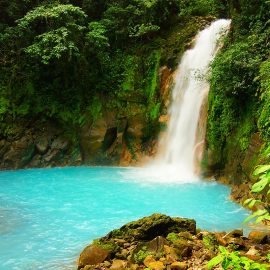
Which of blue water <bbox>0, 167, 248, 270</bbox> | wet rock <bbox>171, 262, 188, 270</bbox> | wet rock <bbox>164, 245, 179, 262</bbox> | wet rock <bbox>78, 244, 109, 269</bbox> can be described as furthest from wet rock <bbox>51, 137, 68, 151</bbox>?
wet rock <bbox>171, 262, 188, 270</bbox>

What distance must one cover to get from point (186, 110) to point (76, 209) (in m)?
6.23

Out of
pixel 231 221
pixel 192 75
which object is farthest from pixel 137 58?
pixel 231 221

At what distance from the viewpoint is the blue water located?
271 inches

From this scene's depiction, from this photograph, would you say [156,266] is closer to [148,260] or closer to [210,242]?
[148,260]

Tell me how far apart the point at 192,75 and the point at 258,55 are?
4.48 meters

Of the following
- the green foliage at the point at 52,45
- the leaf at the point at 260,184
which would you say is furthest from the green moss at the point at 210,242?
the green foliage at the point at 52,45

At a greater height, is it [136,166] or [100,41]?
[100,41]

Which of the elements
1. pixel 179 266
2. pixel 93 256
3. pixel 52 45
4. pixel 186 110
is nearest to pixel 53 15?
pixel 52 45

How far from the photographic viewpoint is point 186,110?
13969mm

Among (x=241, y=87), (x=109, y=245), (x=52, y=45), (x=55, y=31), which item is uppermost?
(x=55, y=31)

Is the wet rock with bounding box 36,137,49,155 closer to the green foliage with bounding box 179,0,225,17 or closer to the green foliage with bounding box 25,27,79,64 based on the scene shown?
the green foliage with bounding box 25,27,79,64

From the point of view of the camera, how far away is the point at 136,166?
15.1 meters

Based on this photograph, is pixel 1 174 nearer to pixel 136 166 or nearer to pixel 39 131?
pixel 39 131

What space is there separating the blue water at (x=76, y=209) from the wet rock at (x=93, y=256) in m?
0.29
